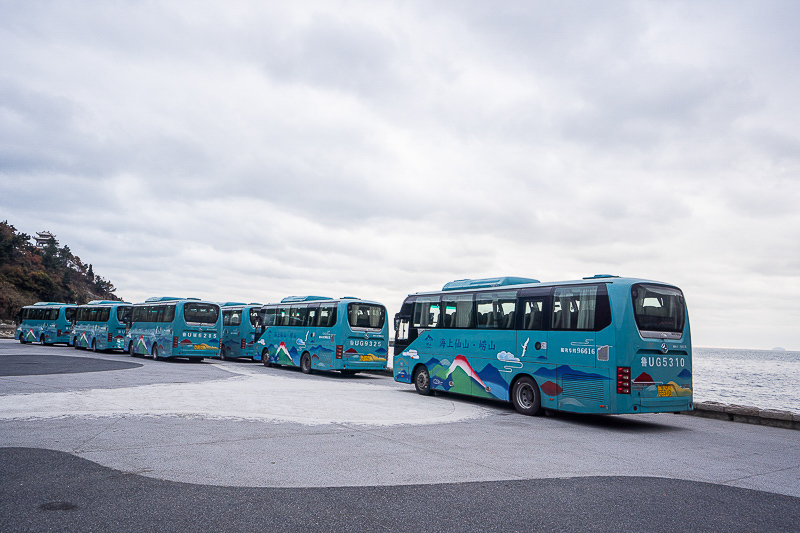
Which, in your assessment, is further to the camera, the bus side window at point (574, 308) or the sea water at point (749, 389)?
the sea water at point (749, 389)

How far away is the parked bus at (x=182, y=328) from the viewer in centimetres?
2680

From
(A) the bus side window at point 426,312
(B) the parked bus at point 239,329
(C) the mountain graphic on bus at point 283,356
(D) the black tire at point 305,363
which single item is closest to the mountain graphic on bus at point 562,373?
(A) the bus side window at point 426,312

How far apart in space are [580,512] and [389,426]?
530 centimetres

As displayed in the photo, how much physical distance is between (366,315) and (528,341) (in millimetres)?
9986

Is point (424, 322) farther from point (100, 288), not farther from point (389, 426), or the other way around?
point (100, 288)

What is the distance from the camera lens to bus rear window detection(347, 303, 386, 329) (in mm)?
21750

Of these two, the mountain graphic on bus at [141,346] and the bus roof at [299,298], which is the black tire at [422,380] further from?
the mountain graphic on bus at [141,346]

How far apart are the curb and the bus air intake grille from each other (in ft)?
9.78

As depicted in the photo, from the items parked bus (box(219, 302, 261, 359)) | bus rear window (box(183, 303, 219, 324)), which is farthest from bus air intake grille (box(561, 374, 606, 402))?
parked bus (box(219, 302, 261, 359))

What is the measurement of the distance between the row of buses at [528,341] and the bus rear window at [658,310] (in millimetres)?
21

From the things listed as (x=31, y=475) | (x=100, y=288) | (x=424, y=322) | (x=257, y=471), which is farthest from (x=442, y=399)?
(x=100, y=288)

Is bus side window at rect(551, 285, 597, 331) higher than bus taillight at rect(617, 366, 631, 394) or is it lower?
higher

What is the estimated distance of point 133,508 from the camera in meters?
4.94

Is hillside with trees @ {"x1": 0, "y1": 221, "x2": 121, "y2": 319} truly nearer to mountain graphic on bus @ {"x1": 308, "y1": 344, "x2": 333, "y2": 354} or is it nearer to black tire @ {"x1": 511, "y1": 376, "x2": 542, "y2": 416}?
mountain graphic on bus @ {"x1": 308, "y1": 344, "x2": 333, "y2": 354}
